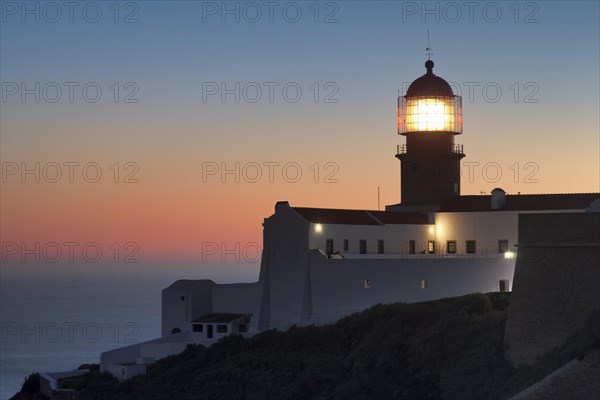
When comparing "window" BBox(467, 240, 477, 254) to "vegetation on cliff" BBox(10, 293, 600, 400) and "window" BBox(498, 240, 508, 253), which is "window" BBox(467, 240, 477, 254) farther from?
"vegetation on cliff" BBox(10, 293, 600, 400)

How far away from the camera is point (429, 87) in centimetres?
4556

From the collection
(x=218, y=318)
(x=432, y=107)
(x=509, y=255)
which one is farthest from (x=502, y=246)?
(x=218, y=318)

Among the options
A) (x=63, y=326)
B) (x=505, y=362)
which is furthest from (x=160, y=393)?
(x=63, y=326)

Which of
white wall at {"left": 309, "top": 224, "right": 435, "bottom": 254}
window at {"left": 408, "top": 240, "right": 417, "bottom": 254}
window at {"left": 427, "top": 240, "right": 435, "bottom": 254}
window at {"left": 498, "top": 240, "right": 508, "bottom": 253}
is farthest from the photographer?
window at {"left": 427, "top": 240, "right": 435, "bottom": 254}

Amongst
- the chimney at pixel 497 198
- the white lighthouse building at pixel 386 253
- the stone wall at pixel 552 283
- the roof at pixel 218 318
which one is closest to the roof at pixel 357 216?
the white lighthouse building at pixel 386 253

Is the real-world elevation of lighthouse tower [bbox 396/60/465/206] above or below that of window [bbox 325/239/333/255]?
above

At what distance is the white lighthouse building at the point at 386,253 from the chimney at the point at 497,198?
4 cm

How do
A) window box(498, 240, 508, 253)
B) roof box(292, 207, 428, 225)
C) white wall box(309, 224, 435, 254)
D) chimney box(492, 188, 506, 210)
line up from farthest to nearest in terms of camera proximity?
chimney box(492, 188, 506, 210) → window box(498, 240, 508, 253) → roof box(292, 207, 428, 225) → white wall box(309, 224, 435, 254)

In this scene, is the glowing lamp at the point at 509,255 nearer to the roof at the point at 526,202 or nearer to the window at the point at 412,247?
the roof at the point at 526,202

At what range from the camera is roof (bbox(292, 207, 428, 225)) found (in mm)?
43094

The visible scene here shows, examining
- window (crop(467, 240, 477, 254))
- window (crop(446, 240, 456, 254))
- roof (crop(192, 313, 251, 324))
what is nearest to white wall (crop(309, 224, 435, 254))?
window (crop(446, 240, 456, 254))

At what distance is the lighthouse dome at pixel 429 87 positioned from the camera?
149 ft

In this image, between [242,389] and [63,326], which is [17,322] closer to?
[63,326]

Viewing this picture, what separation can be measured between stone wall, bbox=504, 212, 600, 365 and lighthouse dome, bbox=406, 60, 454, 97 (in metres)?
11.9
